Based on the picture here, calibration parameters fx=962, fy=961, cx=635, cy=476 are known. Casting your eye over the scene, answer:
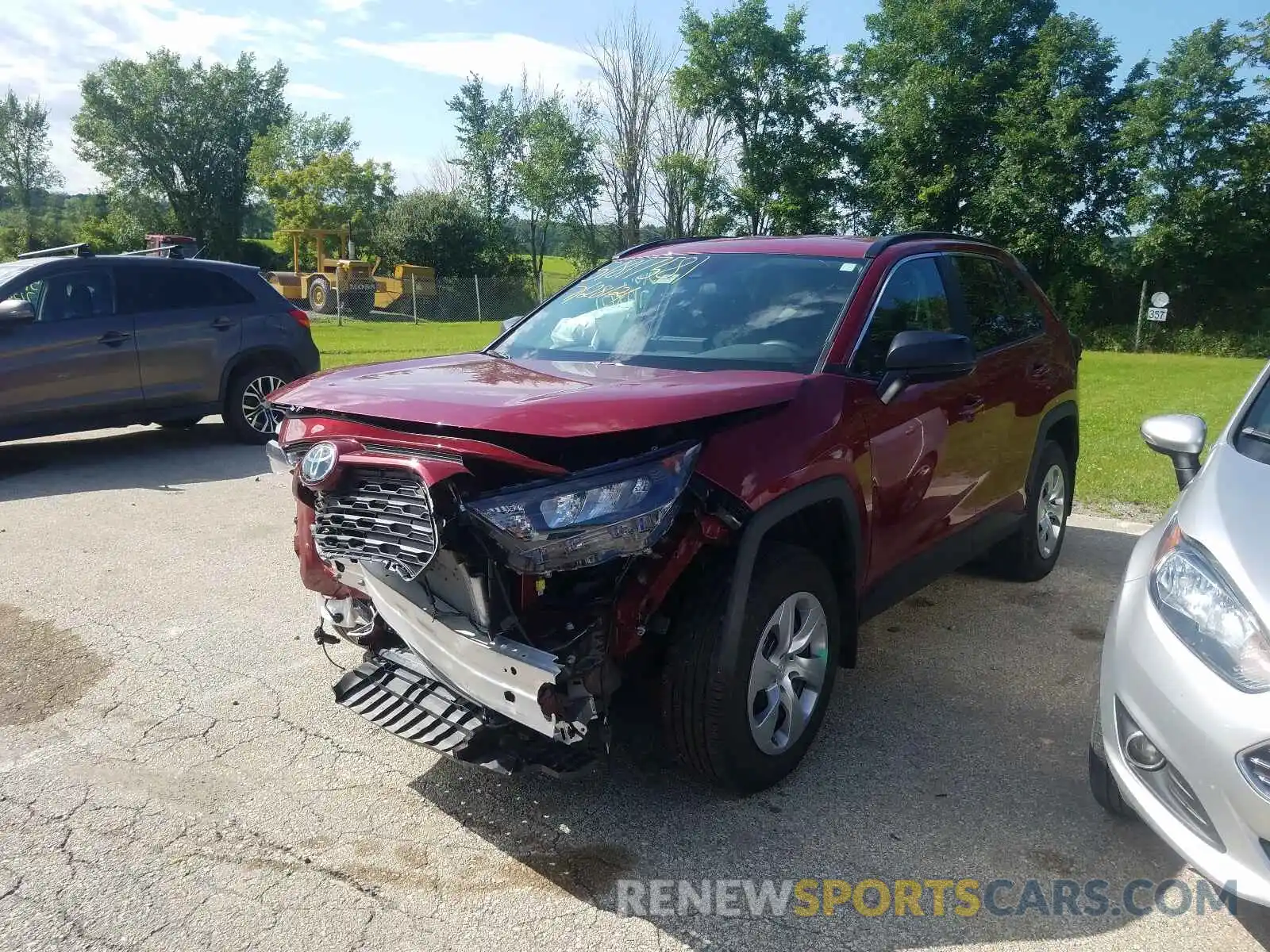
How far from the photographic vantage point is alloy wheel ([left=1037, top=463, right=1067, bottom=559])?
206 inches

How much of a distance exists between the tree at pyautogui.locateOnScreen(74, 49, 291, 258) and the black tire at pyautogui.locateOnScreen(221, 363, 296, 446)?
45670mm

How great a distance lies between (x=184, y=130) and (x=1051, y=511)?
57703 millimetres

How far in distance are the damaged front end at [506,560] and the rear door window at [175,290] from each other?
6.41 metres

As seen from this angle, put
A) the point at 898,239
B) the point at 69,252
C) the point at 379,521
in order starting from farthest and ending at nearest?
1. the point at 69,252
2. the point at 898,239
3. the point at 379,521

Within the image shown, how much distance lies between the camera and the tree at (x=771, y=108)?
108 ft

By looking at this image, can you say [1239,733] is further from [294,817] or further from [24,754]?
[24,754]

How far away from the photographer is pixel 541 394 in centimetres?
279

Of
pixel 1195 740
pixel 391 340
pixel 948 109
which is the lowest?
pixel 391 340

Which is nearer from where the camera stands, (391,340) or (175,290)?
(175,290)

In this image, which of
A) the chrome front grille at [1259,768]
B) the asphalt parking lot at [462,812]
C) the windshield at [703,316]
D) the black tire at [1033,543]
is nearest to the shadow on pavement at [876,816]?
the asphalt parking lot at [462,812]

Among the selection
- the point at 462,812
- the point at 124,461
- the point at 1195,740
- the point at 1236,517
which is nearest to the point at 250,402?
the point at 124,461

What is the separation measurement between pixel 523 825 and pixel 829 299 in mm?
2184

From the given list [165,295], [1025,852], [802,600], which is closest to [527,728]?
[802,600]

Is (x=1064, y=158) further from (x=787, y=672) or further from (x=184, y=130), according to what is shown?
(x=184, y=130)
